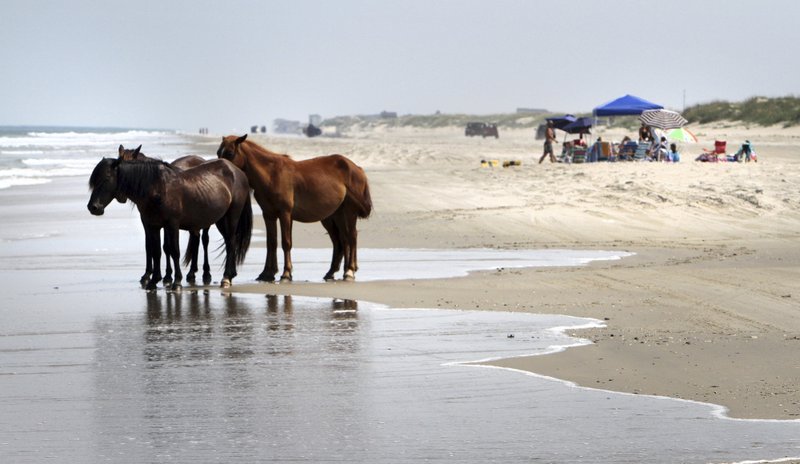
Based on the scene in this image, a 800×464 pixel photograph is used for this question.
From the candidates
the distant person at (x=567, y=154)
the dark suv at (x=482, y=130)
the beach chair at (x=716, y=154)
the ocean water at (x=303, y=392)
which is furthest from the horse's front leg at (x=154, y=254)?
the dark suv at (x=482, y=130)

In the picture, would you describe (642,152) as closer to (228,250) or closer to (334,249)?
(334,249)

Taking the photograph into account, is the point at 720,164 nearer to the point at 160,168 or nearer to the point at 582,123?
the point at 582,123

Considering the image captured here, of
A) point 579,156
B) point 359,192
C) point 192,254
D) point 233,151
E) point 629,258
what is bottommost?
point 629,258

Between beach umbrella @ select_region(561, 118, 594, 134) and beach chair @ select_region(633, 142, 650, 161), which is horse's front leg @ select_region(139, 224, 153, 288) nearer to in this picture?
beach chair @ select_region(633, 142, 650, 161)

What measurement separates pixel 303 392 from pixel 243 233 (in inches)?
255

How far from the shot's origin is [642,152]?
1282 inches

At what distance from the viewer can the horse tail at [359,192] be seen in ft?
46.4

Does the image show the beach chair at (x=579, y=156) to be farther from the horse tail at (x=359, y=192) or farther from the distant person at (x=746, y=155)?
the horse tail at (x=359, y=192)

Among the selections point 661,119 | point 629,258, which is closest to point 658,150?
point 661,119

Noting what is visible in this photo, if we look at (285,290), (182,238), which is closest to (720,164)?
(182,238)

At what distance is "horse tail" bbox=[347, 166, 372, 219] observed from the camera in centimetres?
1416

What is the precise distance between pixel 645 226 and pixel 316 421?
1343 centimetres

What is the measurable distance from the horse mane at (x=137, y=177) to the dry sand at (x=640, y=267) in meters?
1.66

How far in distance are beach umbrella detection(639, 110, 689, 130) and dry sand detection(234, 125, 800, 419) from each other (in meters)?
4.99
